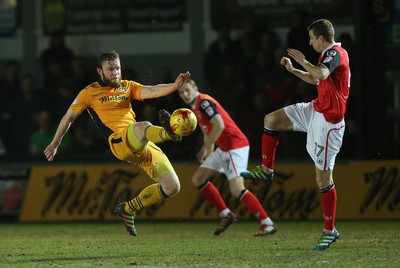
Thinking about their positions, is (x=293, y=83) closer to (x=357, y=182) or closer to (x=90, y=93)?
(x=357, y=182)

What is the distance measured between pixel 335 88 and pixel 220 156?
347 centimetres

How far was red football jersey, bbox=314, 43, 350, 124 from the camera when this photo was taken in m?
10.2

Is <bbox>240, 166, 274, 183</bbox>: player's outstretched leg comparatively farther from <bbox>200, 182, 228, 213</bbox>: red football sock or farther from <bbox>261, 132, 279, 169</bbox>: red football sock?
<bbox>200, 182, 228, 213</bbox>: red football sock

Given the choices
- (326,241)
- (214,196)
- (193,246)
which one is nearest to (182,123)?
(193,246)

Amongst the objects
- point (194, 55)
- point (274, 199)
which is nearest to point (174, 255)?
point (274, 199)

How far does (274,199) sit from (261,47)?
101 inches

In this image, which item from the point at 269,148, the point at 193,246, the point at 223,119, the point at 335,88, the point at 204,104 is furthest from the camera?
the point at 223,119

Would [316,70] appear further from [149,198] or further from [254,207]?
[254,207]

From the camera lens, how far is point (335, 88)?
10.4 metres

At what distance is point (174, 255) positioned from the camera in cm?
1034

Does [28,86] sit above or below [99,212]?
above

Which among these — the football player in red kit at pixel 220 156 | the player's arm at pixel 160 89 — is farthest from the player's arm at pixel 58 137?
the football player in red kit at pixel 220 156

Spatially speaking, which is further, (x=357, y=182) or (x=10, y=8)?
(x=10, y=8)

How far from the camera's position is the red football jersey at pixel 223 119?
13203 millimetres
